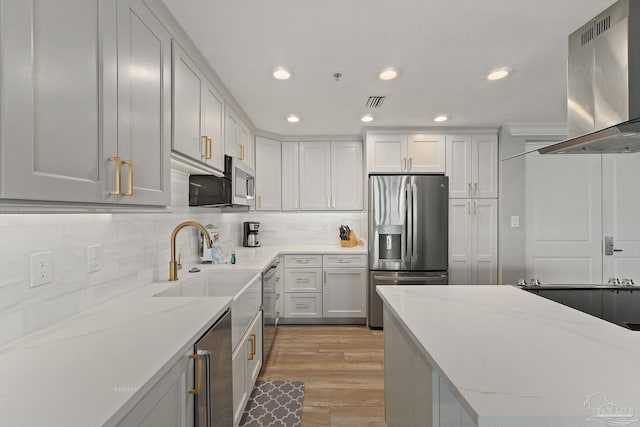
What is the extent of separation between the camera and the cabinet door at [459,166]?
3.75m

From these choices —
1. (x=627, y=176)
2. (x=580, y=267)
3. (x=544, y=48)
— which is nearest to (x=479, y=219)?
(x=580, y=267)

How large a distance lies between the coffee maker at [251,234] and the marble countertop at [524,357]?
2.90m

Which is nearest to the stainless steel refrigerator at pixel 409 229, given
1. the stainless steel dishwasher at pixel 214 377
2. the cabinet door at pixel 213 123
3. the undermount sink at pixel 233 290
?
the undermount sink at pixel 233 290

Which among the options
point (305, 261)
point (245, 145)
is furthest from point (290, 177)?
point (305, 261)

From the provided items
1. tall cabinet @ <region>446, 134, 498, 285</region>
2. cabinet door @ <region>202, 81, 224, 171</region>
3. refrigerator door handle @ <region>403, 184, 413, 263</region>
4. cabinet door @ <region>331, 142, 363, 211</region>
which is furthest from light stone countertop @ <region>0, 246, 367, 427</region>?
tall cabinet @ <region>446, 134, 498, 285</region>

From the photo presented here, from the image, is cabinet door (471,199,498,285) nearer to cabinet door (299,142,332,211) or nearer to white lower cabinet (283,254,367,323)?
white lower cabinet (283,254,367,323)

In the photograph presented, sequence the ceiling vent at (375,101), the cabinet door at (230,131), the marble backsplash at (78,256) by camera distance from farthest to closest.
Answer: the ceiling vent at (375,101), the cabinet door at (230,131), the marble backsplash at (78,256)

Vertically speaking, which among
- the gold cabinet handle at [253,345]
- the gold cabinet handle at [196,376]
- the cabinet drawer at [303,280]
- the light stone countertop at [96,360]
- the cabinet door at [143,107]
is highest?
the cabinet door at [143,107]

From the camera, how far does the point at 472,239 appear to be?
375cm

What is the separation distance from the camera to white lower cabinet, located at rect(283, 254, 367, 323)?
3738 mm

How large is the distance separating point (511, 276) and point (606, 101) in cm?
300

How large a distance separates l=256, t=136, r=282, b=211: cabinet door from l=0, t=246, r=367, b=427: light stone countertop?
8.62 ft

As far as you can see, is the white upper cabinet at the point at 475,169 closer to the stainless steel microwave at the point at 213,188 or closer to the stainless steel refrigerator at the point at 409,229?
the stainless steel refrigerator at the point at 409,229

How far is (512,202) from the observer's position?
3.69 meters
